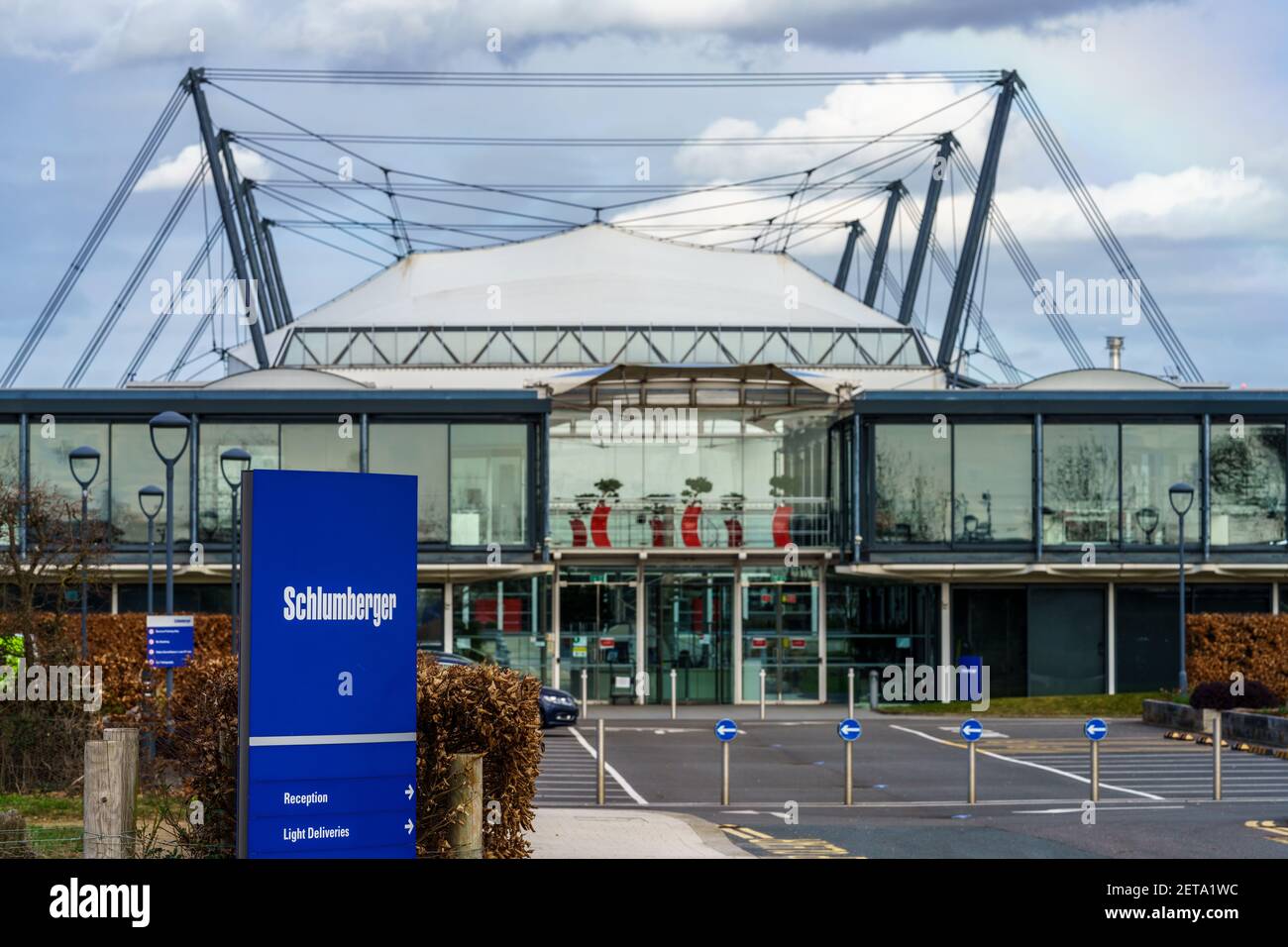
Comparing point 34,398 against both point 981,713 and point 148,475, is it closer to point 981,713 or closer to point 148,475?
point 148,475

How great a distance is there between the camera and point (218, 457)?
40.1 meters

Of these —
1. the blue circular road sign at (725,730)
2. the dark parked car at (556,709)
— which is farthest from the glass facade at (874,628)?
the blue circular road sign at (725,730)

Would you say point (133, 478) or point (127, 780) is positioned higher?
point (133, 478)

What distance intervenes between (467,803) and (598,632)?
30319mm

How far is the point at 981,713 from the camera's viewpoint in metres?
37.7

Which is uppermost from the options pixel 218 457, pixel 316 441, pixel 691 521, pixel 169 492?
pixel 316 441

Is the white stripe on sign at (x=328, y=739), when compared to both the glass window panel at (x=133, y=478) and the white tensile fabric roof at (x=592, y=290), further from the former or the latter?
the white tensile fabric roof at (x=592, y=290)

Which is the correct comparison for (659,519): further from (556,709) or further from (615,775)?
(615,775)

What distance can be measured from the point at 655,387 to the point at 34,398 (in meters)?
15.0

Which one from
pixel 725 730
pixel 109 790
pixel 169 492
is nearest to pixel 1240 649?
pixel 725 730

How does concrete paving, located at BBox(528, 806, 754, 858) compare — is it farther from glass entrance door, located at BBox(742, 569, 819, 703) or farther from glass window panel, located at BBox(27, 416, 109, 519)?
glass window panel, located at BBox(27, 416, 109, 519)

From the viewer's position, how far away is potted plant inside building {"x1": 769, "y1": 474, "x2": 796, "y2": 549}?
42.7 metres

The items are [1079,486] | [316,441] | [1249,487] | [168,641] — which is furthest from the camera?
[1249,487]

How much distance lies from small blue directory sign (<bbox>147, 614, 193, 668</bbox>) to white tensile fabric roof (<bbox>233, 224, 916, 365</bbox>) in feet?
117
